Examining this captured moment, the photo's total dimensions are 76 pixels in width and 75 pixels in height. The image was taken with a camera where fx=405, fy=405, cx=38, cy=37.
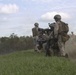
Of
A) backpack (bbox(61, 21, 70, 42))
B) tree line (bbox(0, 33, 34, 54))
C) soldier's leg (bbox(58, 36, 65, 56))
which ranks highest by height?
backpack (bbox(61, 21, 70, 42))

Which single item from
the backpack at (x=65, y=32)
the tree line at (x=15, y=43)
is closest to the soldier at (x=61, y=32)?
the backpack at (x=65, y=32)

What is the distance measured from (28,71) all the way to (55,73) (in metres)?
0.97

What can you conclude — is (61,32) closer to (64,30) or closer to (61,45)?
(64,30)

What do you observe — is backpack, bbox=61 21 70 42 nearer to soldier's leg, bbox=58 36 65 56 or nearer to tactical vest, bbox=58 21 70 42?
tactical vest, bbox=58 21 70 42

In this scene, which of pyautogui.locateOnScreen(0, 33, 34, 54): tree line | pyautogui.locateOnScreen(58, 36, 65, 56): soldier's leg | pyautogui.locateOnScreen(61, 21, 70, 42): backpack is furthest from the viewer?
pyautogui.locateOnScreen(0, 33, 34, 54): tree line

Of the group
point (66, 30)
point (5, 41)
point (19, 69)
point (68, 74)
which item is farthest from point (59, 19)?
point (5, 41)

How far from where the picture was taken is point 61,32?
1648cm

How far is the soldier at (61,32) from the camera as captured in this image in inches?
645

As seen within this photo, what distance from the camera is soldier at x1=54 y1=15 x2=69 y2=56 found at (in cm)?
1637

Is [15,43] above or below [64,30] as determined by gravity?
below

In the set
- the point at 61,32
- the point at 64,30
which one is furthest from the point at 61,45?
the point at 64,30

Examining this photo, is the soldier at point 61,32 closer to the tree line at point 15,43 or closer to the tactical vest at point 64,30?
the tactical vest at point 64,30

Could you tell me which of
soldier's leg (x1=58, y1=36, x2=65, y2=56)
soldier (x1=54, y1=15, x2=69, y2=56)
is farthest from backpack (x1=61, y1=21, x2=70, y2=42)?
soldier's leg (x1=58, y1=36, x2=65, y2=56)

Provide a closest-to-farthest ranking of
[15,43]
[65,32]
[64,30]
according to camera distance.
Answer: [64,30], [65,32], [15,43]
